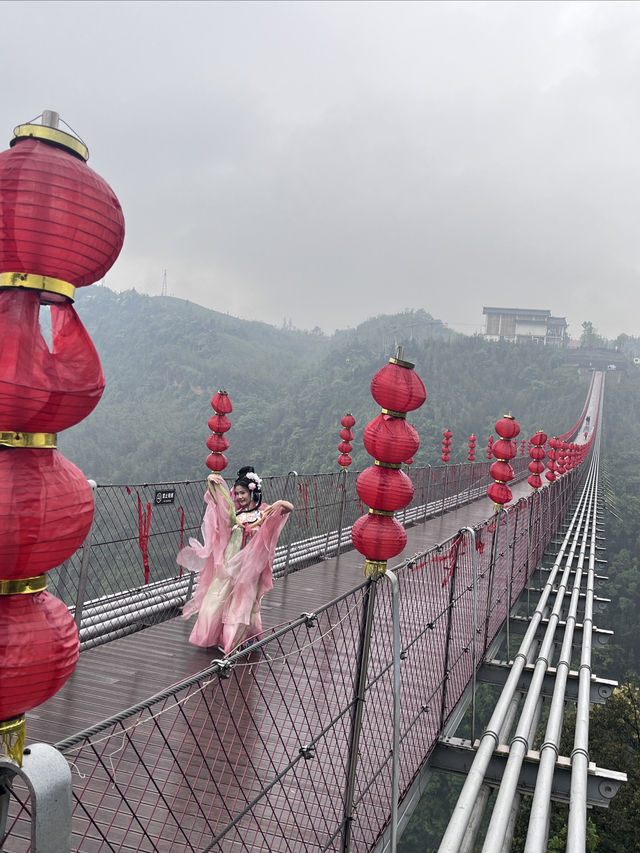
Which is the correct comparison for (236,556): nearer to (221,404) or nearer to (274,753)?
(274,753)

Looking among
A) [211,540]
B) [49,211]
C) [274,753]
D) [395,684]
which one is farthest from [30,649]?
[211,540]

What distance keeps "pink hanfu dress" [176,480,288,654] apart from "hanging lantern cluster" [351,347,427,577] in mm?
1683

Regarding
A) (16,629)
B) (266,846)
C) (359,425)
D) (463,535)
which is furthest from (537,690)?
(359,425)

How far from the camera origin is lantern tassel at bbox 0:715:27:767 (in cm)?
112

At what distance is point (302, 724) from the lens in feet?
12.0

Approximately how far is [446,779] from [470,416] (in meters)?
43.5

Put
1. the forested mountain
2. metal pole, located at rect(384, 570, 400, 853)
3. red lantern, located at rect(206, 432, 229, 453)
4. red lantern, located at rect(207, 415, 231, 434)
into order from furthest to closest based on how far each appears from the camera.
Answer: the forested mountain
red lantern, located at rect(207, 415, 231, 434)
red lantern, located at rect(206, 432, 229, 453)
metal pole, located at rect(384, 570, 400, 853)

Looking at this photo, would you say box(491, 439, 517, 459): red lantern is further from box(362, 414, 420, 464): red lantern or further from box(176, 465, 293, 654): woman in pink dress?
box(362, 414, 420, 464): red lantern

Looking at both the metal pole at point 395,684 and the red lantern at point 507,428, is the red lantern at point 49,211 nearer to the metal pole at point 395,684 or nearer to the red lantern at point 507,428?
the metal pole at point 395,684

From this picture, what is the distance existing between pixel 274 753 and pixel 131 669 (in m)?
1.45

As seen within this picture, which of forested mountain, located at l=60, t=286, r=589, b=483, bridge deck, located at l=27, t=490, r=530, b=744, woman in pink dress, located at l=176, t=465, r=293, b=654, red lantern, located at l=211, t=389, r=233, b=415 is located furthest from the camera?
forested mountain, located at l=60, t=286, r=589, b=483

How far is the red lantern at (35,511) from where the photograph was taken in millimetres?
1132

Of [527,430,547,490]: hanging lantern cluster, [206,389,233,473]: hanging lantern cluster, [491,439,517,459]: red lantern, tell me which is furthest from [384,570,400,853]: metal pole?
[527,430,547,490]: hanging lantern cluster

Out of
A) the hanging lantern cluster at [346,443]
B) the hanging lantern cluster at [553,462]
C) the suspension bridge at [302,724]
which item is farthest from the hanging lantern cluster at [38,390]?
the hanging lantern cluster at [553,462]
